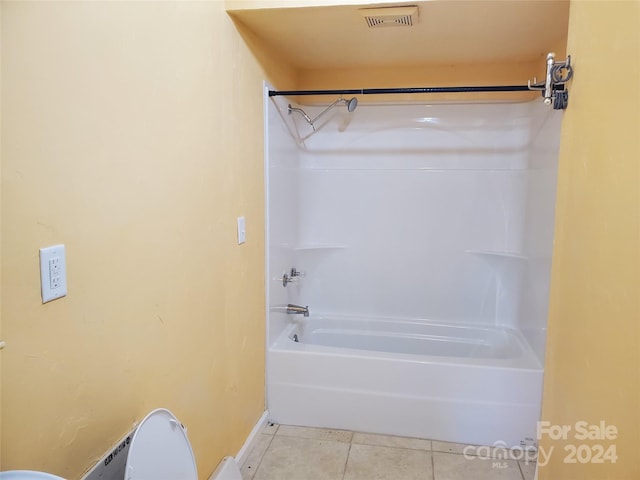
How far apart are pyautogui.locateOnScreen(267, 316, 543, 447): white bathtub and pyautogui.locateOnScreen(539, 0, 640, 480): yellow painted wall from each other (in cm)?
53

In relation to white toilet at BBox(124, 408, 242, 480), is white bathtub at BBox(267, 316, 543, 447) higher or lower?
lower

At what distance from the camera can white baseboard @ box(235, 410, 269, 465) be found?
2154 millimetres

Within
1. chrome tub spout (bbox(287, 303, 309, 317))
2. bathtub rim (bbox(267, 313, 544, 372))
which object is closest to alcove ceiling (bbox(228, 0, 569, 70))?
chrome tub spout (bbox(287, 303, 309, 317))

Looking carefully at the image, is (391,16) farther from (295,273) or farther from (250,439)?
(250,439)

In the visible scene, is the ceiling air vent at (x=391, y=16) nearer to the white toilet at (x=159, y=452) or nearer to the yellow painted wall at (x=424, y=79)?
the yellow painted wall at (x=424, y=79)

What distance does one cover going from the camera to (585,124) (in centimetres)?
143

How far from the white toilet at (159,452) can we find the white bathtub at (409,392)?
112cm

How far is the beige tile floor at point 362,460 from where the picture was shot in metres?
2.09

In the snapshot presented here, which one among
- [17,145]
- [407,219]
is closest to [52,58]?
[17,145]

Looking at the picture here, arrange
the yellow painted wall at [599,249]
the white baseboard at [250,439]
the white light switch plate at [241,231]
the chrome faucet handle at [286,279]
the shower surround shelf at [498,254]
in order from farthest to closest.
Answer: the shower surround shelf at [498,254] < the chrome faucet handle at [286,279] < the white baseboard at [250,439] < the white light switch plate at [241,231] < the yellow painted wall at [599,249]

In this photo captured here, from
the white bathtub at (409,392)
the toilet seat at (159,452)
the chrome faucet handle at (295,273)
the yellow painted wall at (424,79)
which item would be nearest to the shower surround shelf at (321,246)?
the chrome faucet handle at (295,273)

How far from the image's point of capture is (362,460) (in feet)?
7.19

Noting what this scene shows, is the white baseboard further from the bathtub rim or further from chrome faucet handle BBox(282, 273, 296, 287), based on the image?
chrome faucet handle BBox(282, 273, 296, 287)

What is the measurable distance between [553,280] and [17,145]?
1765mm
